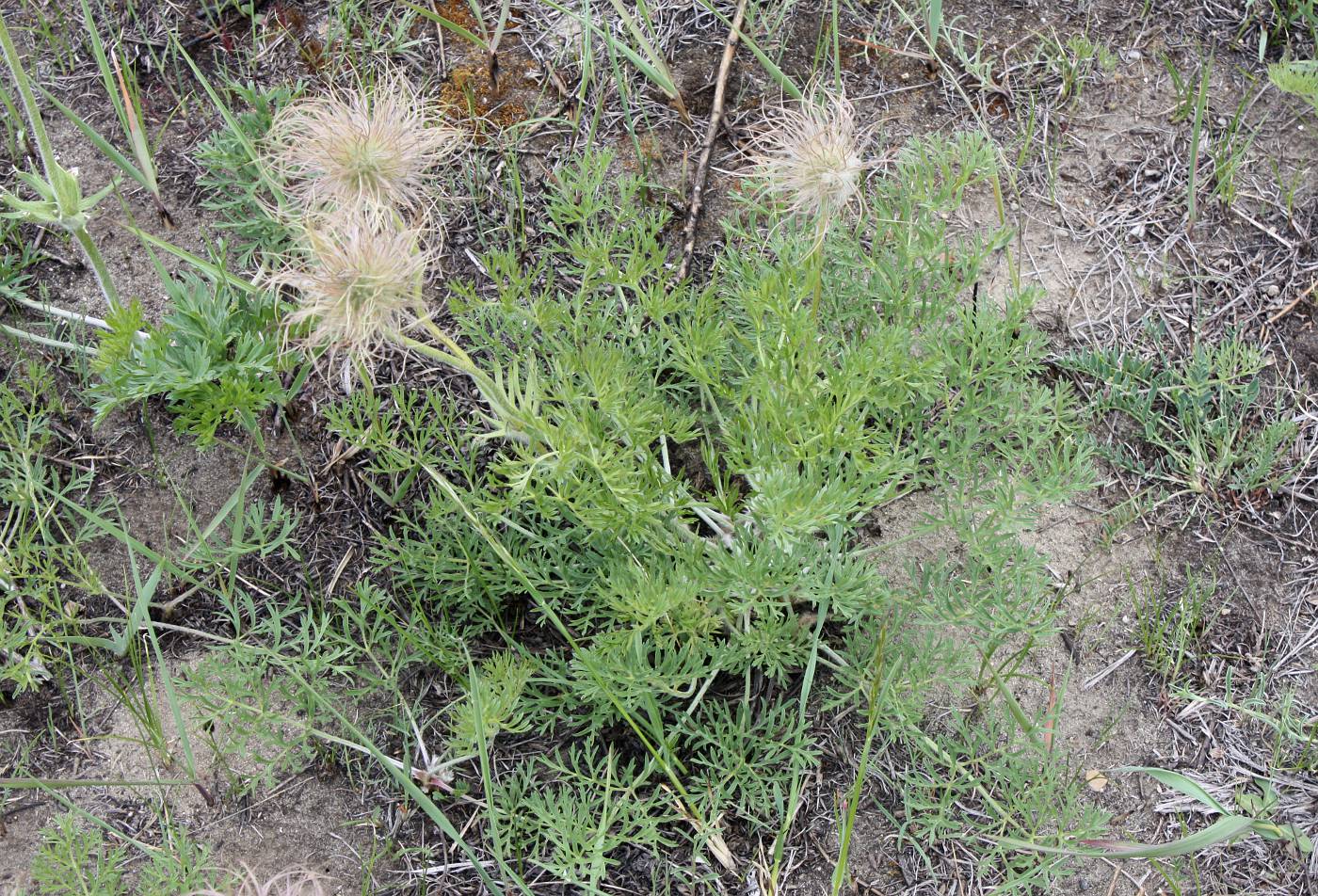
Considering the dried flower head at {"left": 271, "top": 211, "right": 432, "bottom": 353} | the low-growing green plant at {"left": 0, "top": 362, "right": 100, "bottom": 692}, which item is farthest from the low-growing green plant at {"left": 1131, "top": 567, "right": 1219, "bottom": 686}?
the low-growing green plant at {"left": 0, "top": 362, "right": 100, "bottom": 692}

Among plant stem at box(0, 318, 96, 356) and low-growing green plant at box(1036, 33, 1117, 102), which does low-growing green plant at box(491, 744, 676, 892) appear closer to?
plant stem at box(0, 318, 96, 356)

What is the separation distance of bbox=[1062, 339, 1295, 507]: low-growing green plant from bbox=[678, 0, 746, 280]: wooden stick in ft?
3.49

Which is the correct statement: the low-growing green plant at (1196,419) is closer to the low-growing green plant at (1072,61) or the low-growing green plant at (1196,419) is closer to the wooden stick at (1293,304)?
the wooden stick at (1293,304)

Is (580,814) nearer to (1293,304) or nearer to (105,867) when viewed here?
(105,867)

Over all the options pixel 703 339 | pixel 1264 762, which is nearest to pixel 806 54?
A: pixel 703 339

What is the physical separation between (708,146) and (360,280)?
1.56 m

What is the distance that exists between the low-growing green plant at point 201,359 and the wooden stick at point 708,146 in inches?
43.3

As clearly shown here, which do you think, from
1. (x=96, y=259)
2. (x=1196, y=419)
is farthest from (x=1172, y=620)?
(x=96, y=259)

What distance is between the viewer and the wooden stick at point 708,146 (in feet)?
10.2

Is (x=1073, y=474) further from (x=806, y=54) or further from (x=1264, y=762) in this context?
(x=806, y=54)

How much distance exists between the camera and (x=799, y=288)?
243cm

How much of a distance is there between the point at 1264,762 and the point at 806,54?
7.52 ft

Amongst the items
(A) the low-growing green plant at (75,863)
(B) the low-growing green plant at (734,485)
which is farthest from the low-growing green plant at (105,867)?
(B) the low-growing green plant at (734,485)

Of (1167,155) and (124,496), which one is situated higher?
(1167,155)
